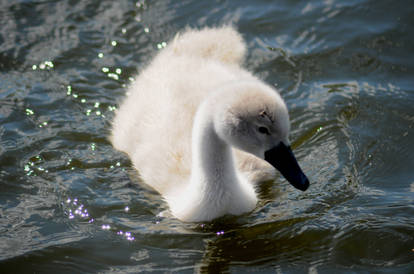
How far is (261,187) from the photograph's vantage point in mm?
4836

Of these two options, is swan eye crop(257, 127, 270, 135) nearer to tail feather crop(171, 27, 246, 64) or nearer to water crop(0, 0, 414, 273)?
water crop(0, 0, 414, 273)

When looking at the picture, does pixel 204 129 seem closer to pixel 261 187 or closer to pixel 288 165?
pixel 288 165

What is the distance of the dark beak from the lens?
12.9 feet

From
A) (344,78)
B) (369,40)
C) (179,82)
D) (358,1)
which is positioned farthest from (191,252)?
(358,1)

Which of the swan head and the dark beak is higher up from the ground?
the swan head

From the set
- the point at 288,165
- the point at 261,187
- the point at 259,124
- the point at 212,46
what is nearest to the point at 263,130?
the point at 259,124

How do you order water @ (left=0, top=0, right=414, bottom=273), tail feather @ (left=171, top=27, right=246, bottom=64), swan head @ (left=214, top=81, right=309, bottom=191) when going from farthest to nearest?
tail feather @ (left=171, top=27, right=246, bottom=64)
water @ (left=0, top=0, right=414, bottom=273)
swan head @ (left=214, top=81, right=309, bottom=191)

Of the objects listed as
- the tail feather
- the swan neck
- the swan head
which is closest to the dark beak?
the swan head

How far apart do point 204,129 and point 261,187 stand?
0.97m

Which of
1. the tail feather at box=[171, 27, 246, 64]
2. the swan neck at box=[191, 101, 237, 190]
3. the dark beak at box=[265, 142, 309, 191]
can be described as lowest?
the dark beak at box=[265, 142, 309, 191]

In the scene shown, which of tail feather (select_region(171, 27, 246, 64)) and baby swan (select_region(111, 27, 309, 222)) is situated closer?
baby swan (select_region(111, 27, 309, 222))

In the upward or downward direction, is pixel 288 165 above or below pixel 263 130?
below

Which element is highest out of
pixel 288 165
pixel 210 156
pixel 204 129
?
pixel 204 129

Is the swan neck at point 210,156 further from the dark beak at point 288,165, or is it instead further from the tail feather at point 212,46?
the tail feather at point 212,46
